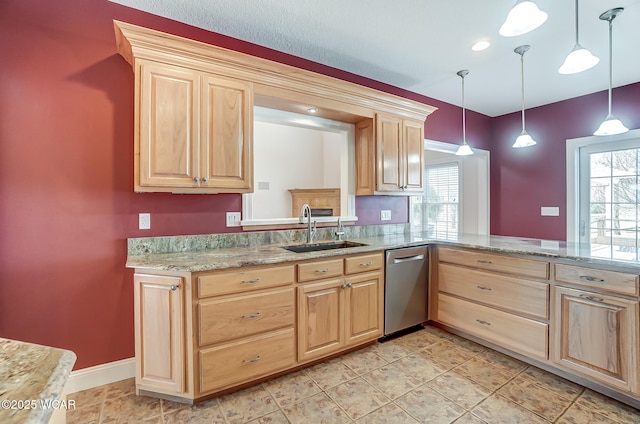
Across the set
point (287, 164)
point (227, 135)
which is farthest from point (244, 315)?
point (287, 164)

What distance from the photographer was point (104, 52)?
201cm

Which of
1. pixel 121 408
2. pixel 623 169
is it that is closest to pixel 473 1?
pixel 623 169

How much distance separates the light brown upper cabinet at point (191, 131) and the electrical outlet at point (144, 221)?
1.09 feet

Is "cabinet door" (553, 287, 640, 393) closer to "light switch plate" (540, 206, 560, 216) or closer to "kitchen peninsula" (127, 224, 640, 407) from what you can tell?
"kitchen peninsula" (127, 224, 640, 407)

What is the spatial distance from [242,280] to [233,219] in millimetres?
728

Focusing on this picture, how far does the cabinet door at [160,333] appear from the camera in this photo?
5.83ft

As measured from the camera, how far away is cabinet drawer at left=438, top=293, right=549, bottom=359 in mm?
2197

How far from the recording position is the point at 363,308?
2475 mm

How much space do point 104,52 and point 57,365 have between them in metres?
2.16

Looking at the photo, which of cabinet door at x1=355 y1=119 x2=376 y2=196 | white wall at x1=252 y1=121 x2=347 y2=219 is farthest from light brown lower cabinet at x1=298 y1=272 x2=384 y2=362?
white wall at x1=252 y1=121 x2=347 y2=219

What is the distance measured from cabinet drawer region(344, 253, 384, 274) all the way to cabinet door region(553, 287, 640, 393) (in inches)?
50.9

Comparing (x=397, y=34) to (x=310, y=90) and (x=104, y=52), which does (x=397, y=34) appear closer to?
(x=310, y=90)

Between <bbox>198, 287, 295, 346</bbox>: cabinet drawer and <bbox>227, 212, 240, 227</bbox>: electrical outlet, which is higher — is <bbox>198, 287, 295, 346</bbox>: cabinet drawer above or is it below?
below

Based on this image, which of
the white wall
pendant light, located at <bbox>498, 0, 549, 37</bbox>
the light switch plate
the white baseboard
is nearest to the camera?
pendant light, located at <bbox>498, 0, 549, 37</bbox>
